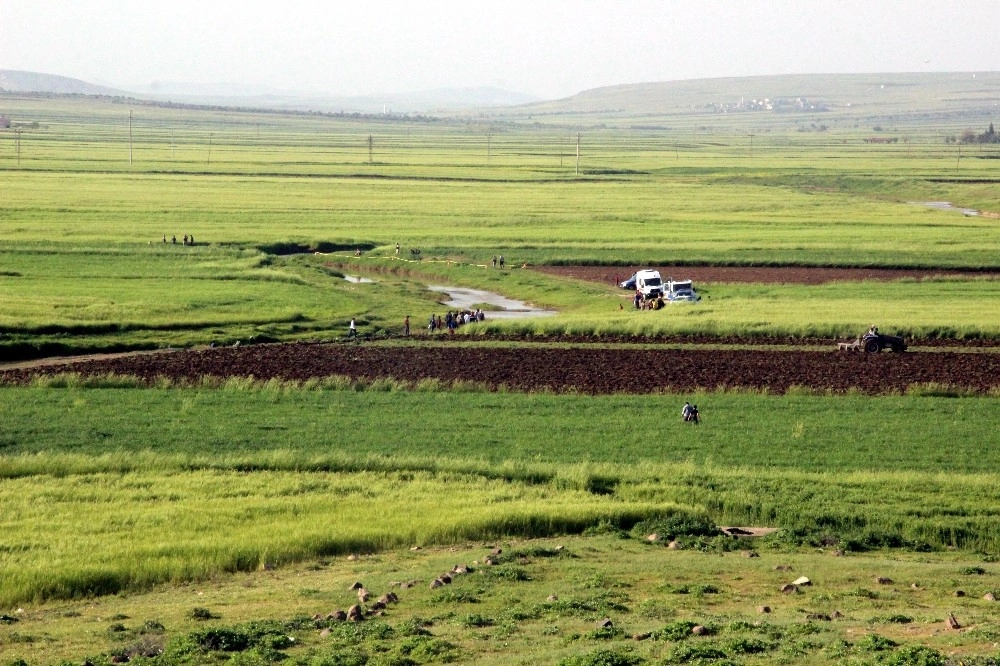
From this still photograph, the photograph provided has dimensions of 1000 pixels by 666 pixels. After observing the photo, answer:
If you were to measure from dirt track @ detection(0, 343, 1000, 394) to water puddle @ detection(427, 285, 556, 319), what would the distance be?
364 inches

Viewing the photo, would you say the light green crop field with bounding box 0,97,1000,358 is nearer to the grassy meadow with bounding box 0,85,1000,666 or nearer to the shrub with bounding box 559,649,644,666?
the grassy meadow with bounding box 0,85,1000,666

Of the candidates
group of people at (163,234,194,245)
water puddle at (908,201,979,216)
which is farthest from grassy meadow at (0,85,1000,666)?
water puddle at (908,201,979,216)

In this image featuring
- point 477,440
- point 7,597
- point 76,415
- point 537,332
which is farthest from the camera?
point 537,332

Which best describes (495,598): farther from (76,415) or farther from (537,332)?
(537,332)

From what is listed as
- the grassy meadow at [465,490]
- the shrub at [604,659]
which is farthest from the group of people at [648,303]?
the shrub at [604,659]

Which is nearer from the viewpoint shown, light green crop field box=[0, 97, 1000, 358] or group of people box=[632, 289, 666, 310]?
light green crop field box=[0, 97, 1000, 358]

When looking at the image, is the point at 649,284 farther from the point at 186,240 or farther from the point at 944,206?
the point at 944,206

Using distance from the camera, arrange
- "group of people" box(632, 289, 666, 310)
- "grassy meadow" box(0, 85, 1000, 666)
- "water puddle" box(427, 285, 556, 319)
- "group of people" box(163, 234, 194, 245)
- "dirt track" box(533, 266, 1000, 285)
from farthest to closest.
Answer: "group of people" box(163, 234, 194, 245) → "dirt track" box(533, 266, 1000, 285) → "water puddle" box(427, 285, 556, 319) → "group of people" box(632, 289, 666, 310) → "grassy meadow" box(0, 85, 1000, 666)

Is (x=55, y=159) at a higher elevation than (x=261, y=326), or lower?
higher

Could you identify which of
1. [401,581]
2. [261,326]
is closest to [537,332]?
[261,326]

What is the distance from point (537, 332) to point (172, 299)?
14.4 m

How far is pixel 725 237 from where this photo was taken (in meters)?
68.3

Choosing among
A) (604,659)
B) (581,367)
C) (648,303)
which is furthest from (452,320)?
(604,659)

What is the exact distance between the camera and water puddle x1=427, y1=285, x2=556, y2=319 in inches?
1850
